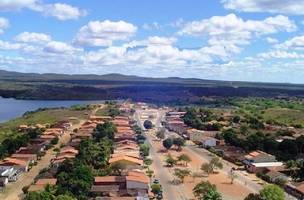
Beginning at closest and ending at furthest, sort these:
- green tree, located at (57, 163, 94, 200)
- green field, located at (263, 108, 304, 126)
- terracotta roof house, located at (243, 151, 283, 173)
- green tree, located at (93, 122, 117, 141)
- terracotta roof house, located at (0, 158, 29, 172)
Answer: green tree, located at (57, 163, 94, 200) < terracotta roof house, located at (0, 158, 29, 172) < terracotta roof house, located at (243, 151, 283, 173) < green tree, located at (93, 122, 117, 141) < green field, located at (263, 108, 304, 126)

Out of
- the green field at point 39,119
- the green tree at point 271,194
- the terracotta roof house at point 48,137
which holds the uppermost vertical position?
the green tree at point 271,194

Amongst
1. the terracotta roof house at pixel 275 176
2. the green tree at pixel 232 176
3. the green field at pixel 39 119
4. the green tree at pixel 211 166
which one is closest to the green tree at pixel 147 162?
the green tree at pixel 211 166

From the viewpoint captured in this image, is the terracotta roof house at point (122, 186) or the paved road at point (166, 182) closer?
the terracotta roof house at point (122, 186)

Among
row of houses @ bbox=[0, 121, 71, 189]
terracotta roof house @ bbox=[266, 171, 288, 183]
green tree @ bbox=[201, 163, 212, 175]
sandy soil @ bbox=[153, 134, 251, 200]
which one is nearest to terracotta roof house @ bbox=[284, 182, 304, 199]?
terracotta roof house @ bbox=[266, 171, 288, 183]

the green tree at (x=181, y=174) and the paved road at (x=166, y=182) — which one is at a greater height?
the green tree at (x=181, y=174)

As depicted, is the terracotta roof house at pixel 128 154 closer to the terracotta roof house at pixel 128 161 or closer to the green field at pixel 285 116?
the terracotta roof house at pixel 128 161

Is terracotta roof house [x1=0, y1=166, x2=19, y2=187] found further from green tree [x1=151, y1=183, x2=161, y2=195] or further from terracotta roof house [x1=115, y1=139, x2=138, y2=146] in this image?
terracotta roof house [x1=115, y1=139, x2=138, y2=146]

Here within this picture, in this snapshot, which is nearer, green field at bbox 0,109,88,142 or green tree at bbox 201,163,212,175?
green tree at bbox 201,163,212,175

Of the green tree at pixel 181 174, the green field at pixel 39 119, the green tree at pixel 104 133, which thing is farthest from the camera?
the green field at pixel 39 119

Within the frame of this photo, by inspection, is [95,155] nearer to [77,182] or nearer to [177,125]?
Answer: [77,182]
